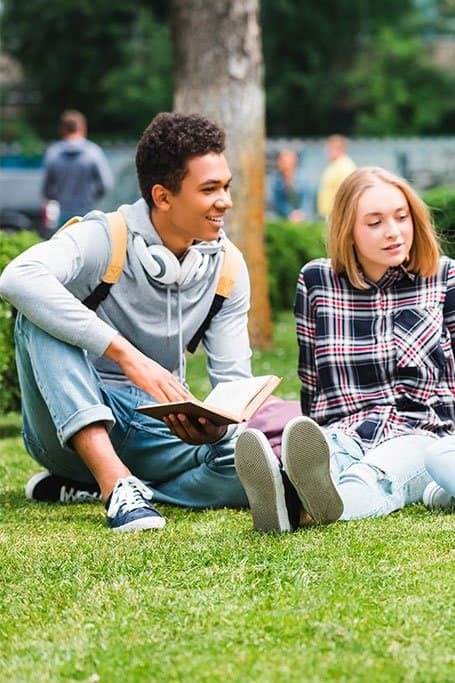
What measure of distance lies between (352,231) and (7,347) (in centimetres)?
258

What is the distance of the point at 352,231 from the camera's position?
4488mm

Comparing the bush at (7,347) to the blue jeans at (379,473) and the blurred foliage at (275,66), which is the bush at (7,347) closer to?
the blue jeans at (379,473)

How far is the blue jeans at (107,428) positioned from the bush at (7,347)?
2053 millimetres

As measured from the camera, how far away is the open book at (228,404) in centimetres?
379

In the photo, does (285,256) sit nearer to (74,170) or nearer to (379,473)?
(74,170)

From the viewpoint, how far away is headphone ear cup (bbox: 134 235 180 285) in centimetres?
431

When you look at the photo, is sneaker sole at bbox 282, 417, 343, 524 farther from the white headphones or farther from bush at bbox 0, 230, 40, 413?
bush at bbox 0, 230, 40, 413

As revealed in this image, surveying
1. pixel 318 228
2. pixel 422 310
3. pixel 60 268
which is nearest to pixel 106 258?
pixel 60 268

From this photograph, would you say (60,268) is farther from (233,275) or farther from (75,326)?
(233,275)

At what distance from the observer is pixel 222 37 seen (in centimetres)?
961

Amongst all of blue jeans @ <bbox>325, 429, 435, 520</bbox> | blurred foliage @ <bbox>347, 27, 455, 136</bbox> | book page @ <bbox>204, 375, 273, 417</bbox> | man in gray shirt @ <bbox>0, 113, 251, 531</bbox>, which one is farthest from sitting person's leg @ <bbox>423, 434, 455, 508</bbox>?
blurred foliage @ <bbox>347, 27, 455, 136</bbox>

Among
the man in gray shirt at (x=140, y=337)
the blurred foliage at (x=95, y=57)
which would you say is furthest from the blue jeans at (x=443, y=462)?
the blurred foliage at (x=95, y=57)

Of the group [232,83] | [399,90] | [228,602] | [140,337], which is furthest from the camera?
[399,90]

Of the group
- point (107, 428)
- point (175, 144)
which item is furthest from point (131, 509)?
point (175, 144)
